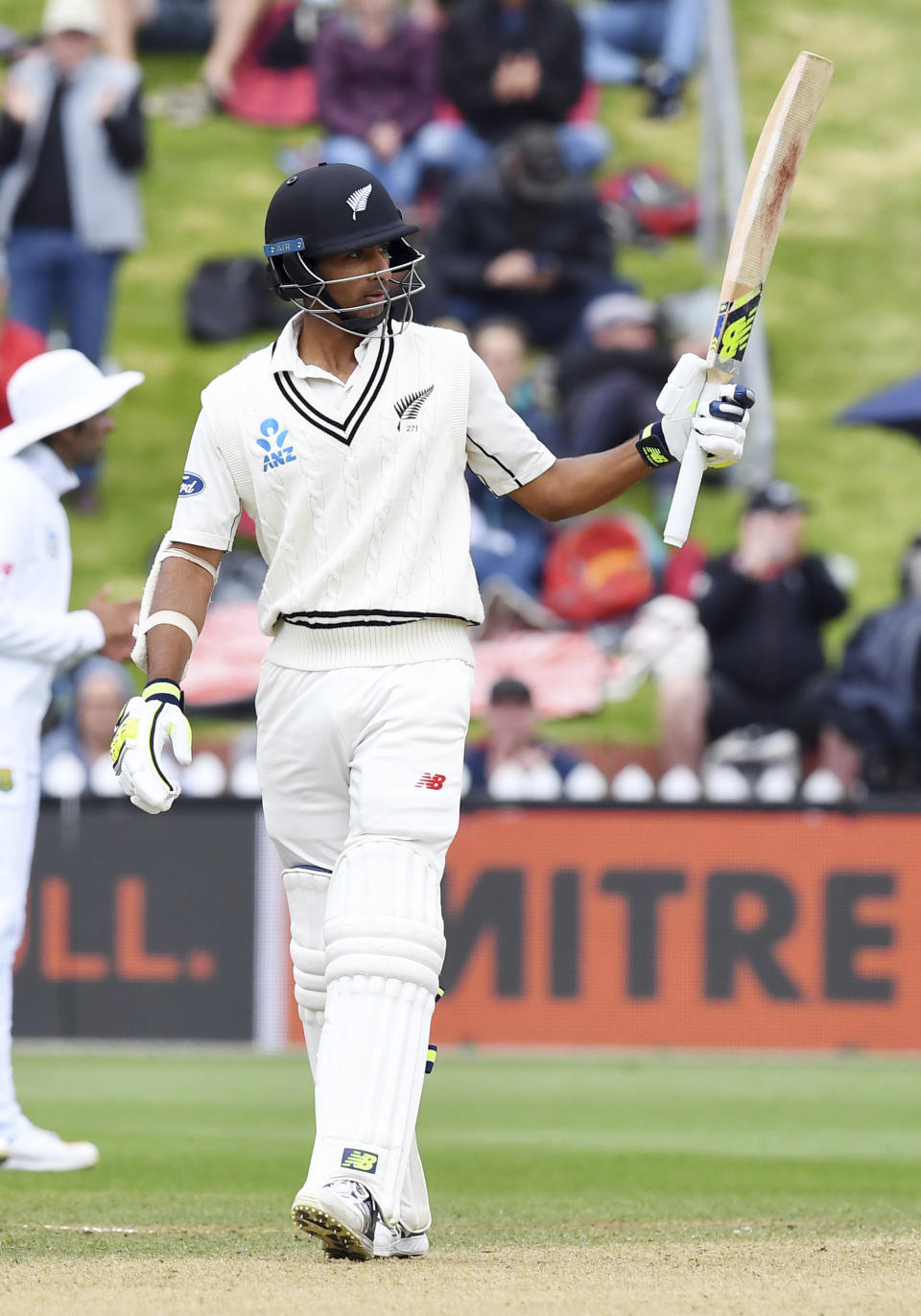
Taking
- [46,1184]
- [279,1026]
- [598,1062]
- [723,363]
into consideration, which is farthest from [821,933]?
[723,363]

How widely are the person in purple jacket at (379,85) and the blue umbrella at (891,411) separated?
461 centimetres

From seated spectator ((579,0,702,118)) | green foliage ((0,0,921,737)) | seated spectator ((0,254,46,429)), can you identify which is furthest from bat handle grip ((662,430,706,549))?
seated spectator ((579,0,702,118))

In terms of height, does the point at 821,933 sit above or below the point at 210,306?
below

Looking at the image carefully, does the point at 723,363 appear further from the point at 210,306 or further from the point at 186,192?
the point at 186,192

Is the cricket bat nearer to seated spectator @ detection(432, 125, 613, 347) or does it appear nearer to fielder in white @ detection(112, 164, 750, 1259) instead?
fielder in white @ detection(112, 164, 750, 1259)

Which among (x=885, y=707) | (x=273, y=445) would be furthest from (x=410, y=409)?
(x=885, y=707)

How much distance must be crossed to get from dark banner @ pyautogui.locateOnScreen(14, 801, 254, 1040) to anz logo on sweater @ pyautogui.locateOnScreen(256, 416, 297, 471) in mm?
5442

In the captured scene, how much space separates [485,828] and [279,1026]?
122 cm

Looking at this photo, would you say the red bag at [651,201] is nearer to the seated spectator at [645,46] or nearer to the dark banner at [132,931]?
the seated spectator at [645,46]

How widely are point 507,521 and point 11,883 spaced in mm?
6721

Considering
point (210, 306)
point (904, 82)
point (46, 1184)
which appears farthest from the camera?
point (904, 82)

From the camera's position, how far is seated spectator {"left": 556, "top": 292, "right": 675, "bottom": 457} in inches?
513

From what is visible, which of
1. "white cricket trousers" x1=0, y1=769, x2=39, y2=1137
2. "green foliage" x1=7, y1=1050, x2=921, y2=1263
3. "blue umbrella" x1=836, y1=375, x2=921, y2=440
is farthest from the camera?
"blue umbrella" x1=836, y1=375, x2=921, y2=440

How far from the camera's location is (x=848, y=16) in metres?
19.9
